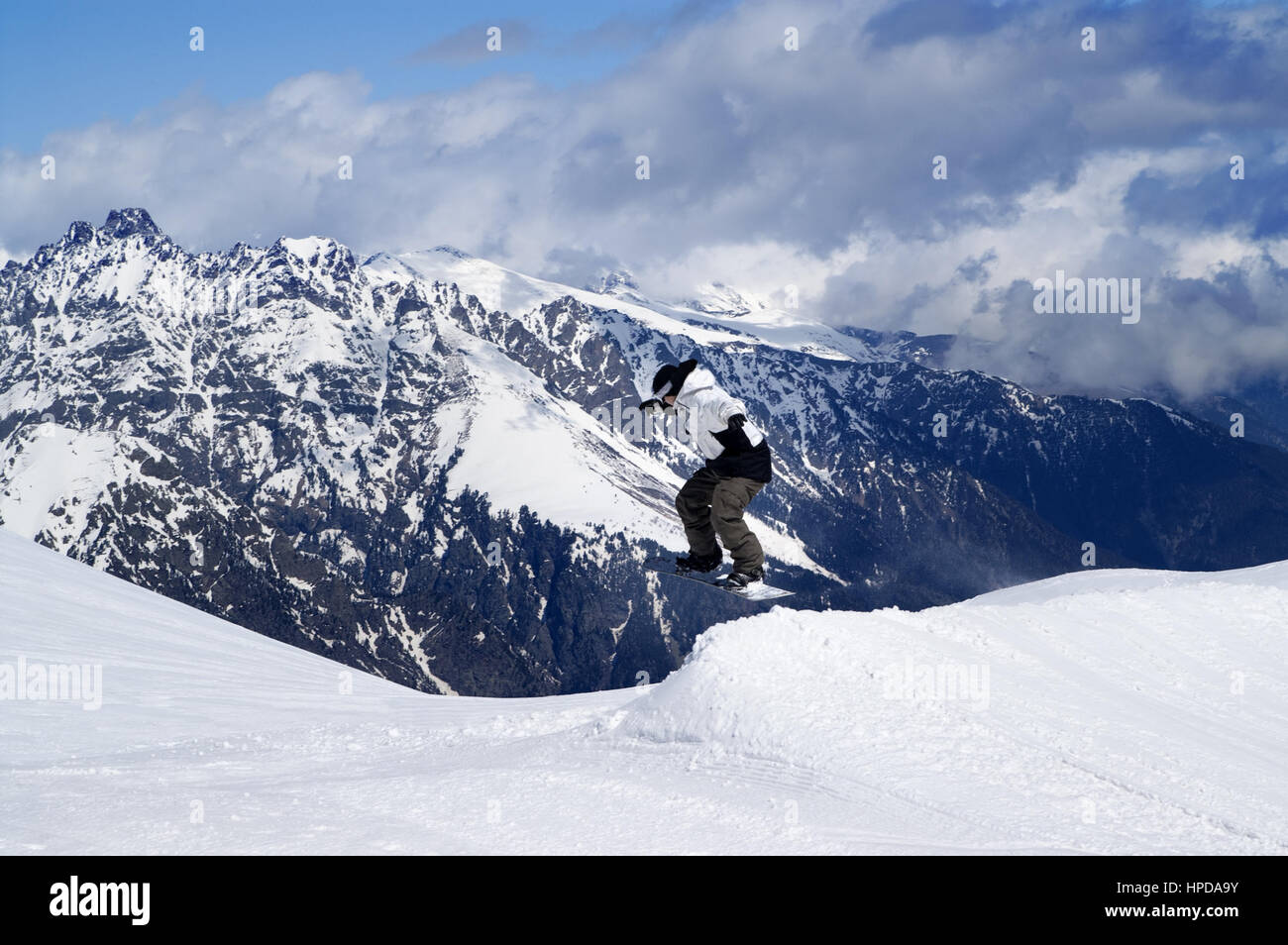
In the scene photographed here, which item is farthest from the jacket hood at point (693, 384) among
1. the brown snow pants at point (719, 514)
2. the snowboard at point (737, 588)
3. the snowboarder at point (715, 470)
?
the snowboard at point (737, 588)

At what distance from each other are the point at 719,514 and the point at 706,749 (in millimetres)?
4913

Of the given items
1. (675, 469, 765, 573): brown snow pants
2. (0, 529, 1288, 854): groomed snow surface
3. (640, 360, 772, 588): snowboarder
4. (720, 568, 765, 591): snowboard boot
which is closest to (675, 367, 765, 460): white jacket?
(640, 360, 772, 588): snowboarder

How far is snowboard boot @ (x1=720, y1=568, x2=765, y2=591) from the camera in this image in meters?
20.5

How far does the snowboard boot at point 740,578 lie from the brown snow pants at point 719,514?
7cm

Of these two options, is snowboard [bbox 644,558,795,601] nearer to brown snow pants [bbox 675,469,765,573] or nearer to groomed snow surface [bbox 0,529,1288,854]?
brown snow pants [bbox 675,469,765,573]

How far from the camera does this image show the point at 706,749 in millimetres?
15984

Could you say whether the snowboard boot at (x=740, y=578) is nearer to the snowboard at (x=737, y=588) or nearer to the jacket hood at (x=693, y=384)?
the snowboard at (x=737, y=588)

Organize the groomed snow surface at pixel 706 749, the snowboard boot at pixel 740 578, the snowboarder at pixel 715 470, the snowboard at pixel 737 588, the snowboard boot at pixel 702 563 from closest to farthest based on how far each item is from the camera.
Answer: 1. the groomed snow surface at pixel 706 749
2. the snowboarder at pixel 715 470
3. the snowboard at pixel 737 588
4. the snowboard boot at pixel 740 578
5. the snowboard boot at pixel 702 563

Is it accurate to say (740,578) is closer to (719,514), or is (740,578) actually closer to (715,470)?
(719,514)

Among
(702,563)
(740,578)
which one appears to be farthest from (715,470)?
(740,578)

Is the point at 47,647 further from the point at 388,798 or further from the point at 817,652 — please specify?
the point at 817,652

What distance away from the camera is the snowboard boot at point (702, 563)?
20.8 m
